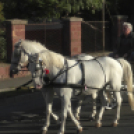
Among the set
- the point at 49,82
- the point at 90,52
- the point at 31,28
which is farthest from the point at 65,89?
the point at 90,52

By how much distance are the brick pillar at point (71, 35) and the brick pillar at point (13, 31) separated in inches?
107

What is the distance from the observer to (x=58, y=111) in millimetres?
10484

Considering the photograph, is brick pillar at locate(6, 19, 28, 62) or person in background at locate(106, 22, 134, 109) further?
brick pillar at locate(6, 19, 28, 62)

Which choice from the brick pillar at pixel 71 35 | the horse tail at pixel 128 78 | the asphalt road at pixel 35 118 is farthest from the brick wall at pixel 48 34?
the horse tail at pixel 128 78

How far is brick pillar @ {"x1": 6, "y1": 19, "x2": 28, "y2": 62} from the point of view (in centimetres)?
1579

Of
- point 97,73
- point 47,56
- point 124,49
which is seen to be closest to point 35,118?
point 97,73

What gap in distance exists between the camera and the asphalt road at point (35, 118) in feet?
28.0

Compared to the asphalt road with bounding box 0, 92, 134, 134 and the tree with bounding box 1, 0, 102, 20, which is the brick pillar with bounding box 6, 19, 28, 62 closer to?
the tree with bounding box 1, 0, 102, 20

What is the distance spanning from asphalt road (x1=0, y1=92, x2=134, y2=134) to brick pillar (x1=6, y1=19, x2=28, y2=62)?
14.5 ft

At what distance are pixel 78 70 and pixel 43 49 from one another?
753 millimetres

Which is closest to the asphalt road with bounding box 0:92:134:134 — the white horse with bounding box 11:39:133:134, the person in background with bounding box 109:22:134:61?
the white horse with bounding box 11:39:133:134

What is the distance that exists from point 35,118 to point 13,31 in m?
6.67

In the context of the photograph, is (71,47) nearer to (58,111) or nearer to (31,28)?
(31,28)

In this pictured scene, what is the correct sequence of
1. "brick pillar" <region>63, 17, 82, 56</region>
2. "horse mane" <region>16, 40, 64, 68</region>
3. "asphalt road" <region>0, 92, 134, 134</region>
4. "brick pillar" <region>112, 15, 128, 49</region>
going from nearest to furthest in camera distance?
"horse mane" <region>16, 40, 64, 68</region>
"asphalt road" <region>0, 92, 134, 134</region>
"brick pillar" <region>63, 17, 82, 56</region>
"brick pillar" <region>112, 15, 128, 49</region>
